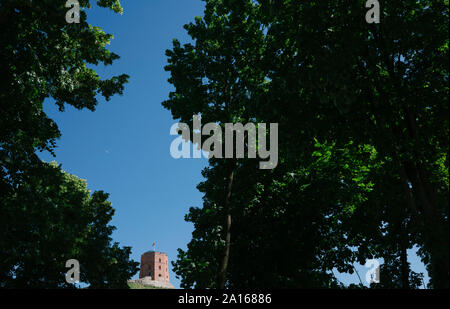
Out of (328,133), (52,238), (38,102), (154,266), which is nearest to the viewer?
(328,133)

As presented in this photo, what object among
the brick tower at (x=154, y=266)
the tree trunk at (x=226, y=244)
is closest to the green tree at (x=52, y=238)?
the tree trunk at (x=226, y=244)

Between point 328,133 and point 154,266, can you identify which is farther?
point 154,266

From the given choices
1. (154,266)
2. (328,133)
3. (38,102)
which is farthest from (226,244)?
(154,266)

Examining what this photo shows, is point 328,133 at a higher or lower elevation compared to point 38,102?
lower

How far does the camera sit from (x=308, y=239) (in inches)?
674

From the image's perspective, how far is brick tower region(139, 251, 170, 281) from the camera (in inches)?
3848

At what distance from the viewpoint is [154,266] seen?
323ft

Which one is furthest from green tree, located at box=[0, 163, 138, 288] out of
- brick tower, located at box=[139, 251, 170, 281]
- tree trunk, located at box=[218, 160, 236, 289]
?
brick tower, located at box=[139, 251, 170, 281]

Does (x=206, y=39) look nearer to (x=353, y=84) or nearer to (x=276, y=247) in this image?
(x=353, y=84)

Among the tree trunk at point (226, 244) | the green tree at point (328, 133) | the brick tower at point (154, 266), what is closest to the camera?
the green tree at point (328, 133)

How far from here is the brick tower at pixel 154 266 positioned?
9774 centimetres

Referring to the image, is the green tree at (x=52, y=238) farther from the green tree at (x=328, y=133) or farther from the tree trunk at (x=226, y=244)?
the tree trunk at (x=226, y=244)

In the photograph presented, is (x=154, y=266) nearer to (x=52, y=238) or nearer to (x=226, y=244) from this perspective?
(x=52, y=238)

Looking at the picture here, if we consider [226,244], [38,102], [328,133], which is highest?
[38,102]
